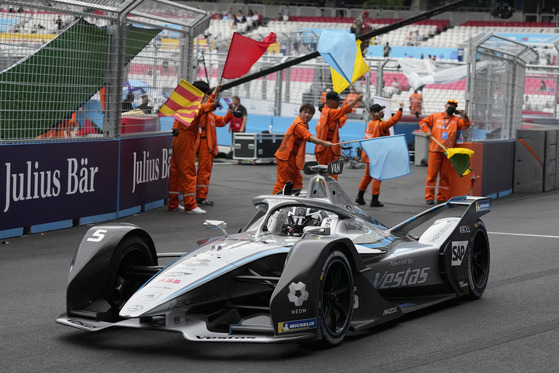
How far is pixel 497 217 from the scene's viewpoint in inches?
564

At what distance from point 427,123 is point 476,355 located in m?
10.3

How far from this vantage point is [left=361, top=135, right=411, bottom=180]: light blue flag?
427 inches

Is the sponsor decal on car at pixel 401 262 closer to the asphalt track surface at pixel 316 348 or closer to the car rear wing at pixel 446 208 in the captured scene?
the asphalt track surface at pixel 316 348

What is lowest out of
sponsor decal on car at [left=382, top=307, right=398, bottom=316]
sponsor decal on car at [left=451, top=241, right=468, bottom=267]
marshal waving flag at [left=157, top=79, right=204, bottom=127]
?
sponsor decal on car at [left=382, top=307, right=398, bottom=316]

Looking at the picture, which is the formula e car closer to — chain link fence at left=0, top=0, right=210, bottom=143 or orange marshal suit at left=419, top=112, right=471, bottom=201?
chain link fence at left=0, top=0, right=210, bottom=143

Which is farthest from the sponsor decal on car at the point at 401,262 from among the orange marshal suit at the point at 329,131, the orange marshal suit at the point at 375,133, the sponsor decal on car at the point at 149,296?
the orange marshal suit at the point at 375,133

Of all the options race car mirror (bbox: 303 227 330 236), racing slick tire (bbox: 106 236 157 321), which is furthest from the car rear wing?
racing slick tire (bbox: 106 236 157 321)

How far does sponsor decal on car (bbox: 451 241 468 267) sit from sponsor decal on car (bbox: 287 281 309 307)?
2330 millimetres

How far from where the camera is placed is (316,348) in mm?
6059

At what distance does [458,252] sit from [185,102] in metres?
6.40

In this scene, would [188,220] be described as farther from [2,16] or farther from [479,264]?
[479,264]

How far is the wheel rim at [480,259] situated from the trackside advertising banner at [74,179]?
218 inches

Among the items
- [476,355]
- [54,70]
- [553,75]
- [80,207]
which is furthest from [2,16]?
[553,75]

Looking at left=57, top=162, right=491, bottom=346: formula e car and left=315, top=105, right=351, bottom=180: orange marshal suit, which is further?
left=315, top=105, right=351, bottom=180: orange marshal suit
